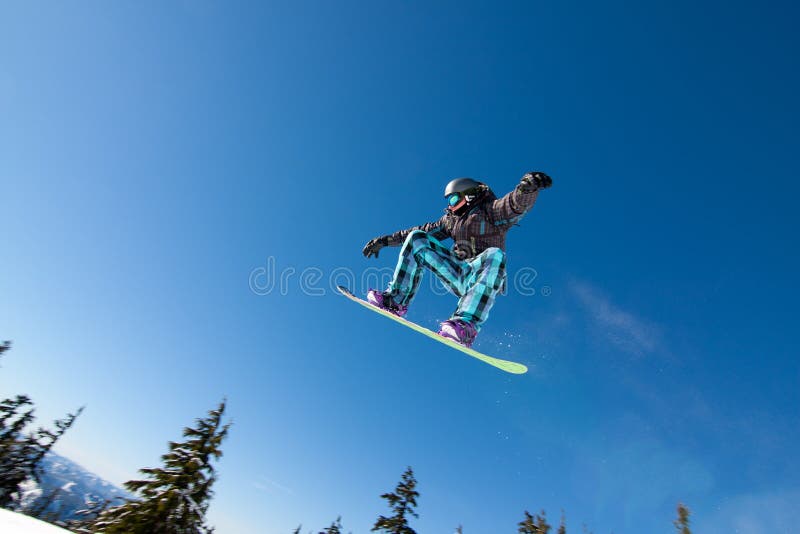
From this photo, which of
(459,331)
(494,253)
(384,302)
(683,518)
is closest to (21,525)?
(459,331)

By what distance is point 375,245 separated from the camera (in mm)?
7852

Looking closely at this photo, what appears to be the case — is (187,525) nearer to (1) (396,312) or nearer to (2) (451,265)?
(1) (396,312)

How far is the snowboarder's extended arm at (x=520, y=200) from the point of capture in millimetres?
4836

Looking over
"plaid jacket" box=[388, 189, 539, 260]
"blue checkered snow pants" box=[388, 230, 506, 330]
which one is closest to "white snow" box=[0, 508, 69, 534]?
"blue checkered snow pants" box=[388, 230, 506, 330]

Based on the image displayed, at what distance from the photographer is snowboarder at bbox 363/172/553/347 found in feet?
17.4

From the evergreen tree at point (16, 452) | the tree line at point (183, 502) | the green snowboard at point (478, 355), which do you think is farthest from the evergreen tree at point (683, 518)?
the evergreen tree at point (16, 452)

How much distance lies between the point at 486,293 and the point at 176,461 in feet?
43.0

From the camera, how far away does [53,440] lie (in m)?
32.7

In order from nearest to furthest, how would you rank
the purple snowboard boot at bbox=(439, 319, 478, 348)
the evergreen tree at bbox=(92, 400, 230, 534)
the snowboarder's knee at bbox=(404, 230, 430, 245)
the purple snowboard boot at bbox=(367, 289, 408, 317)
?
the purple snowboard boot at bbox=(439, 319, 478, 348) → the purple snowboard boot at bbox=(367, 289, 408, 317) → the snowboarder's knee at bbox=(404, 230, 430, 245) → the evergreen tree at bbox=(92, 400, 230, 534)

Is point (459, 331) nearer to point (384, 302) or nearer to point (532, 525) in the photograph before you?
point (384, 302)

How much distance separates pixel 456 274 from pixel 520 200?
4.63ft

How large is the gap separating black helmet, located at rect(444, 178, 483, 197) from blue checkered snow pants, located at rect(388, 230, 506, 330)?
2.64ft

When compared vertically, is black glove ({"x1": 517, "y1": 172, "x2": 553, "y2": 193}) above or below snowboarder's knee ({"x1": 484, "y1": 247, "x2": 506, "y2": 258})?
above

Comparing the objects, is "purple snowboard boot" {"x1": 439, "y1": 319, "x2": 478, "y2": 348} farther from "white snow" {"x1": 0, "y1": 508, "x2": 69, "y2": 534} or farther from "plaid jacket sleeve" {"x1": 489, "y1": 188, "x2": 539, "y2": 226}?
"white snow" {"x1": 0, "y1": 508, "x2": 69, "y2": 534}
